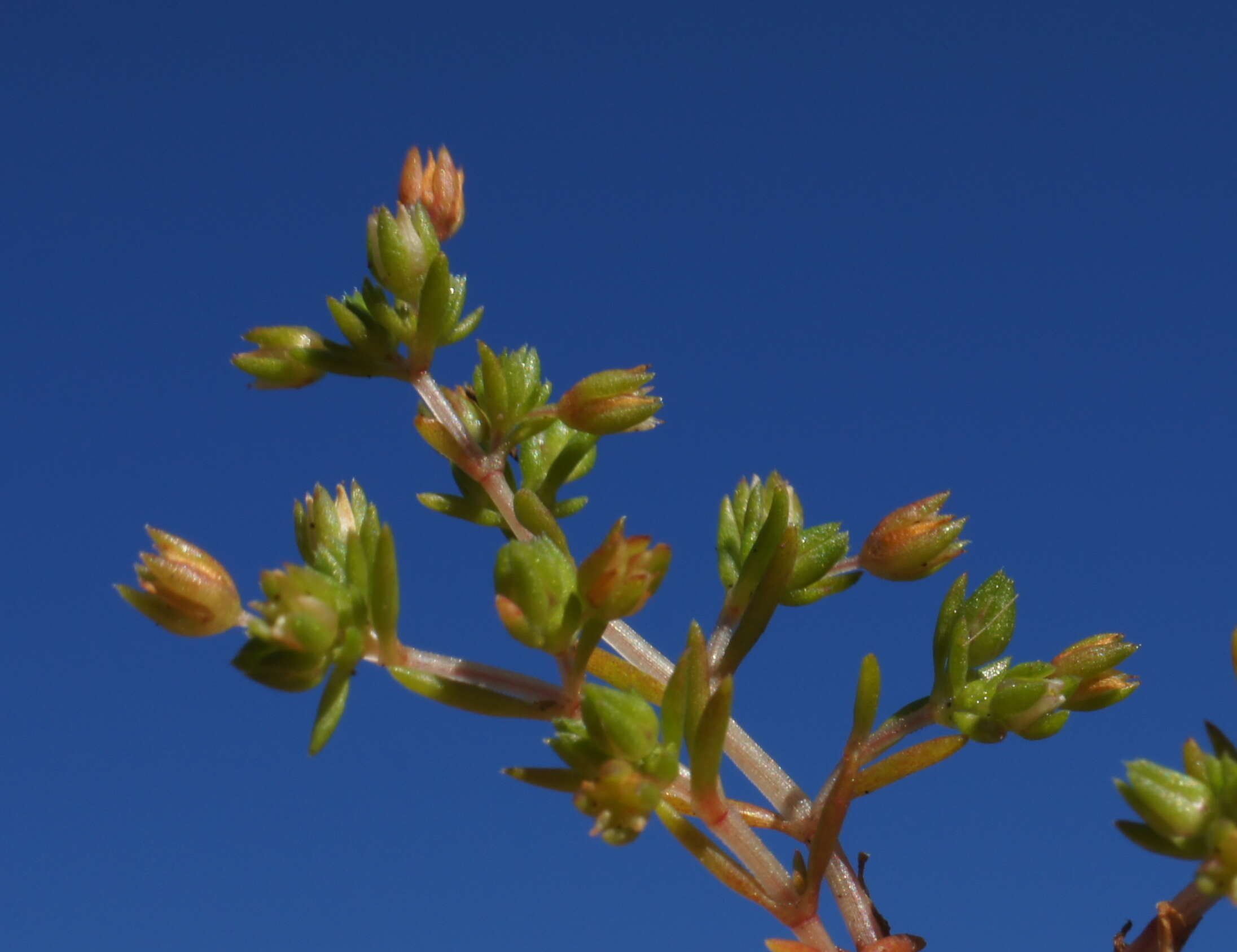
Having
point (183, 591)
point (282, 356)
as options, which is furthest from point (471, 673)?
point (282, 356)

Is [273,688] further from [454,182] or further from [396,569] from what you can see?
[454,182]

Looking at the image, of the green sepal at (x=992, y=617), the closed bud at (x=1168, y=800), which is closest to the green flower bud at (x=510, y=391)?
the green sepal at (x=992, y=617)

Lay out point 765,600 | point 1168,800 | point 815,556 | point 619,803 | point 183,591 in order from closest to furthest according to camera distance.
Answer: point 1168,800 → point 619,803 → point 183,591 → point 765,600 → point 815,556

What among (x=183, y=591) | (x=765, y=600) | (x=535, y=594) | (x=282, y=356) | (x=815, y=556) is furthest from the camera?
(x=282, y=356)

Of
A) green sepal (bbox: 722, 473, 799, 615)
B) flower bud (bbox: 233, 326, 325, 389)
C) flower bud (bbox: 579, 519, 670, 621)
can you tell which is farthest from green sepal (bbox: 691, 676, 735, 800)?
flower bud (bbox: 233, 326, 325, 389)

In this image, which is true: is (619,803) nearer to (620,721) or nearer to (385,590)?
(620,721)
